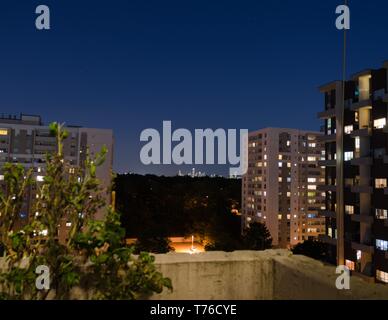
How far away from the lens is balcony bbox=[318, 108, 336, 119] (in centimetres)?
3048

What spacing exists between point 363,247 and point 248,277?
970 inches

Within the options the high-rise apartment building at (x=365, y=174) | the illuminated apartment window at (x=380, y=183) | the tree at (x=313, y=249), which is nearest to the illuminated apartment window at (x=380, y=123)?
the high-rise apartment building at (x=365, y=174)

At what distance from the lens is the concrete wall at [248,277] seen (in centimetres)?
341

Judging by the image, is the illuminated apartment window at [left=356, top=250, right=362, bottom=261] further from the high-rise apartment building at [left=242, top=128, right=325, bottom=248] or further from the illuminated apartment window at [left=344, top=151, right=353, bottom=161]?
the high-rise apartment building at [left=242, top=128, right=325, bottom=248]

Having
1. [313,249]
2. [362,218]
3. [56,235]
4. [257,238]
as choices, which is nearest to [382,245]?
[362,218]

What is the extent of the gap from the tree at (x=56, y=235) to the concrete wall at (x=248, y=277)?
2.49 feet

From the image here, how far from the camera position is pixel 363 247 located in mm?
25250

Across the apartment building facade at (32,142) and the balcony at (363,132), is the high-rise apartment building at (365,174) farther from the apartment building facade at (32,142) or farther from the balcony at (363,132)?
the apartment building facade at (32,142)

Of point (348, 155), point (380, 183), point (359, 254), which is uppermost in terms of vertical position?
point (348, 155)

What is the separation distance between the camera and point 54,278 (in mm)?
2670

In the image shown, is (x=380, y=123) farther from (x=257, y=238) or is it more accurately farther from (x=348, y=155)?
(x=257, y=238)

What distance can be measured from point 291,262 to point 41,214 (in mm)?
2658

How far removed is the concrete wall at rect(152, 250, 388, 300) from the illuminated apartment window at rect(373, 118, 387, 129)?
23892 millimetres
